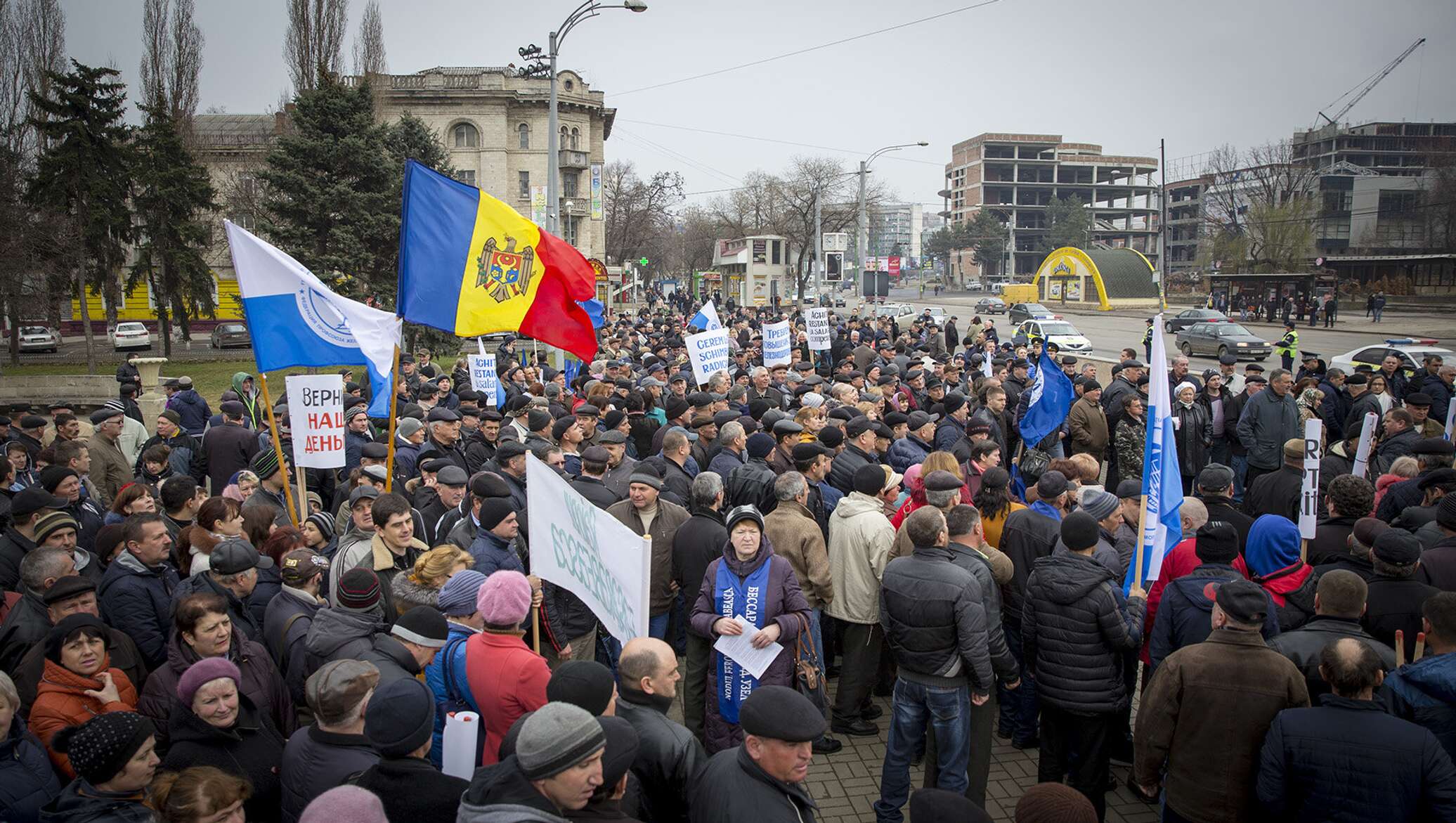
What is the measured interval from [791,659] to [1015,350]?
1485 centimetres

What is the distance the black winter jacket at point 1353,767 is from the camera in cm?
344

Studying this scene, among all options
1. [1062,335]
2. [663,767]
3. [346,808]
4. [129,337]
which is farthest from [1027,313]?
[346,808]

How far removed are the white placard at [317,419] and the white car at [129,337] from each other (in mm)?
41517

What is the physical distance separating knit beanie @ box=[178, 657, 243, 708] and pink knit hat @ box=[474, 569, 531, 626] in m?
1.05

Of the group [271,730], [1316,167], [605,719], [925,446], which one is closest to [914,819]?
[605,719]

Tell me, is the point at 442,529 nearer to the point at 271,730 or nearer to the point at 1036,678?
the point at 271,730

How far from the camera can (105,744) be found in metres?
3.14

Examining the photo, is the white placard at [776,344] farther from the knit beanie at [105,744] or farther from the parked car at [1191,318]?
the parked car at [1191,318]

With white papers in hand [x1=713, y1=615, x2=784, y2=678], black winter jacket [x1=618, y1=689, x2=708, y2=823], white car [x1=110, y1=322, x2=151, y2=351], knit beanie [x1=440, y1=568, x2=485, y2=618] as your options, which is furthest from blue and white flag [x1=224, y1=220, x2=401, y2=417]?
white car [x1=110, y1=322, x2=151, y2=351]

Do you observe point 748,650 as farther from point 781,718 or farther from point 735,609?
point 781,718

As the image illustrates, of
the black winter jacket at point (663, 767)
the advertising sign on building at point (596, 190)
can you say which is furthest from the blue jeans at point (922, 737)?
the advertising sign on building at point (596, 190)

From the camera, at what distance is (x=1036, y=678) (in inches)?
201

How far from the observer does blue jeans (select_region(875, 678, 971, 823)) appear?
4895mm

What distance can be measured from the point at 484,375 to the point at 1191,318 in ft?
136
